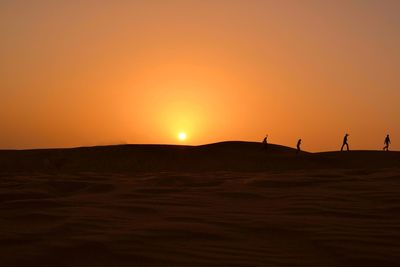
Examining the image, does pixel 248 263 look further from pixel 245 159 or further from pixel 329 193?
pixel 245 159

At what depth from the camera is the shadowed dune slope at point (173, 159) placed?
21266 millimetres

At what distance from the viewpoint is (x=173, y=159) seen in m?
23.6

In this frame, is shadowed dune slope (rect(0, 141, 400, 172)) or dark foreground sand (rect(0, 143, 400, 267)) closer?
dark foreground sand (rect(0, 143, 400, 267))

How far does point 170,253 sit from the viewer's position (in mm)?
3180

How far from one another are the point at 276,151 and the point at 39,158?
12.4m

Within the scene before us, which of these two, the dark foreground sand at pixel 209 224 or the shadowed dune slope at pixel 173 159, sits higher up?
the shadowed dune slope at pixel 173 159

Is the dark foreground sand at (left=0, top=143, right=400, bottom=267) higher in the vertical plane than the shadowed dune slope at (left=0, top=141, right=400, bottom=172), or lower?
lower

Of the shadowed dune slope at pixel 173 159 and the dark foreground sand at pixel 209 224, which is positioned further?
the shadowed dune slope at pixel 173 159

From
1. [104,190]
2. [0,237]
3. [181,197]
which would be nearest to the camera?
[0,237]

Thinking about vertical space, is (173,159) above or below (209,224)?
above

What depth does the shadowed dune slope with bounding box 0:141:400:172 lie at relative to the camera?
69.8 ft

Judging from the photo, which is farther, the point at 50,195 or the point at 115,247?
the point at 50,195

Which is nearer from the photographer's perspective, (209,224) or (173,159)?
(209,224)

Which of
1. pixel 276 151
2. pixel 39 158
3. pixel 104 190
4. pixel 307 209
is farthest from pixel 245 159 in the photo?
pixel 307 209
